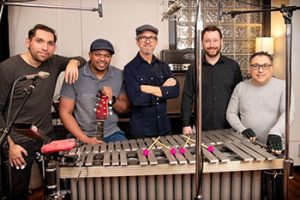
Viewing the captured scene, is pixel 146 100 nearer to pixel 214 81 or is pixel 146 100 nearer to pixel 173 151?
pixel 214 81

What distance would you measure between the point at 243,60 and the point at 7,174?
2.60 meters

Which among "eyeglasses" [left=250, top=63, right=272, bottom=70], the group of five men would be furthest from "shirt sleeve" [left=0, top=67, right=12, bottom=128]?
"eyeglasses" [left=250, top=63, right=272, bottom=70]

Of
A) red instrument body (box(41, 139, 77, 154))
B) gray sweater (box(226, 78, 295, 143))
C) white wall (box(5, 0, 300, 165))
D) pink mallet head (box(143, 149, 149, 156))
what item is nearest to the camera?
red instrument body (box(41, 139, 77, 154))

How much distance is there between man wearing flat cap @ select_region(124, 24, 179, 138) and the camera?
7.66ft

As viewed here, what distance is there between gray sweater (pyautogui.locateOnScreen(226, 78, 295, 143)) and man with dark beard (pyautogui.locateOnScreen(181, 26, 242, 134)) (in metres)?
0.14

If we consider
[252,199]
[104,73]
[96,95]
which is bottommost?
[252,199]

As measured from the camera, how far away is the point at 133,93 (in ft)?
7.64

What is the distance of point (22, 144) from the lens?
2188 mm

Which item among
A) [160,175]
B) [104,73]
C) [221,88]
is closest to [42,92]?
[104,73]

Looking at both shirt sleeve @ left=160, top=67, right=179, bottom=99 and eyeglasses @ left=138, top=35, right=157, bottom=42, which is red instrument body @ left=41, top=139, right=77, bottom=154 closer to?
shirt sleeve @ left=160, top=67, right=179, bottom=99

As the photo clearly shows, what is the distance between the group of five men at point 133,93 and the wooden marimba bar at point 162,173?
478mm

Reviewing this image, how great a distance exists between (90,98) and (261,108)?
3.92 ft

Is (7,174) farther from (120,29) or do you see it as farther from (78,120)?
(120,29)

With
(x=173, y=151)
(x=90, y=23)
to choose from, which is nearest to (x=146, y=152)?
(x=173, y=151)
